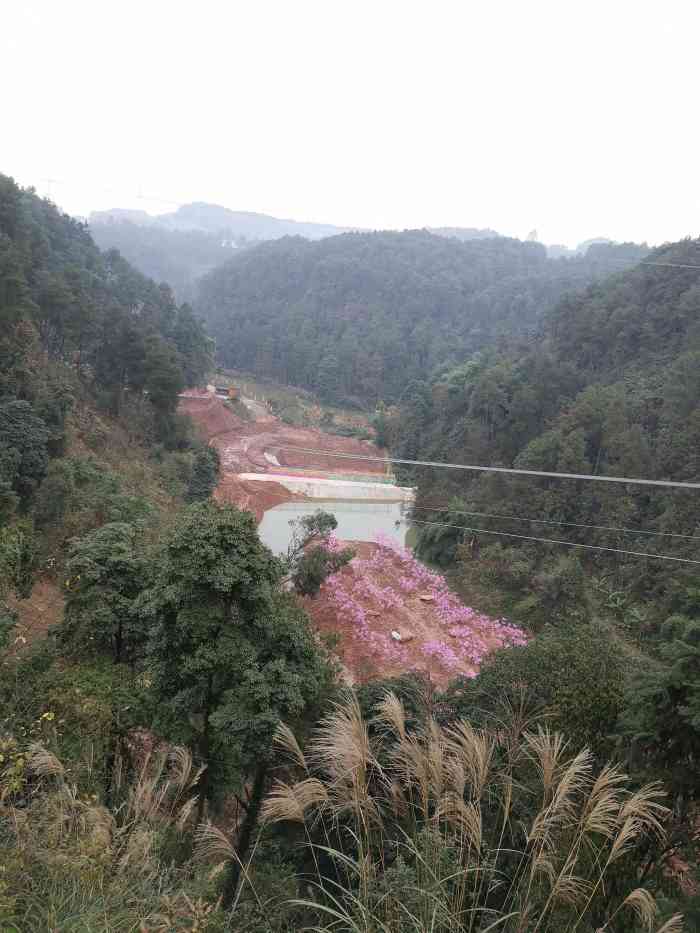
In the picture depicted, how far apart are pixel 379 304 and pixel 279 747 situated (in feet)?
171

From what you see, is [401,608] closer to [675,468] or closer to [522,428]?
[675,468]

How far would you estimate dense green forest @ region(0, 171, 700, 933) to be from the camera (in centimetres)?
223

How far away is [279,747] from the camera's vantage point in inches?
178

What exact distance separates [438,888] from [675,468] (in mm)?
14808

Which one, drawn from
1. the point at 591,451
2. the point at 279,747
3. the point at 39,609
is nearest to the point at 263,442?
the point at 591,451

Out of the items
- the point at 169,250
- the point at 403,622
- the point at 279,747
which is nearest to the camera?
the point at 279,747

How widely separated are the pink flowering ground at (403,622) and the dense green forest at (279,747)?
1213 mm

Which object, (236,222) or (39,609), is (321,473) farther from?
(236,222)

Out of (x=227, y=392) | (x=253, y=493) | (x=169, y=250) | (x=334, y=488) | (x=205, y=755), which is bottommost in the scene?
(x=334, y=488)

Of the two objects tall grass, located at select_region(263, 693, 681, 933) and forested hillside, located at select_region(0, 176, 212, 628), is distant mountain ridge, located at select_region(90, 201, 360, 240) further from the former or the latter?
tall grass, located at select_region(263, 693, 681, 933)

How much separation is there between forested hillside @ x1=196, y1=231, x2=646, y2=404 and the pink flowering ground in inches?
A: 1070

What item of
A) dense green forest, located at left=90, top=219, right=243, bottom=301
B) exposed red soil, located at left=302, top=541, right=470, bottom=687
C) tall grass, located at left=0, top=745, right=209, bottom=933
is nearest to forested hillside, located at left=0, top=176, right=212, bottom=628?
tall grass, located at left=0, top=745, right=209, bottom=933

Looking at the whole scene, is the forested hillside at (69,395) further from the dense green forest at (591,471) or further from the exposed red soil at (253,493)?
the dense green forest at (591,471)

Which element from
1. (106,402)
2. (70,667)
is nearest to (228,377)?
(106,402)
